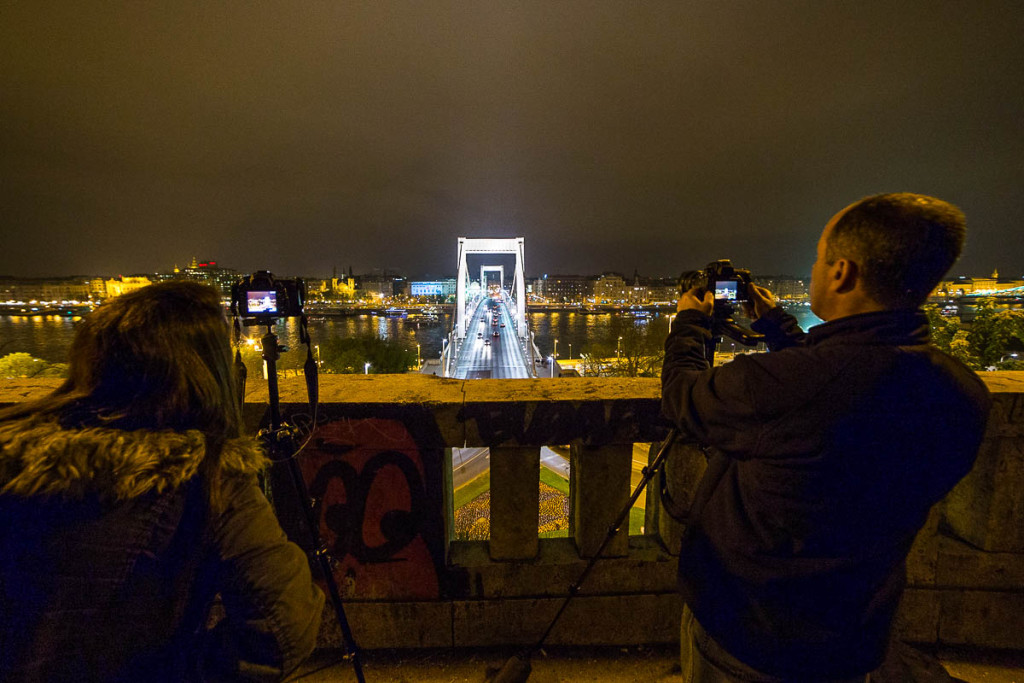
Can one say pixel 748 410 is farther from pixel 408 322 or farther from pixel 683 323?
pixel 408 322

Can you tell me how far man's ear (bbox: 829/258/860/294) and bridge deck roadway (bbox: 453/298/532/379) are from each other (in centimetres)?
1801

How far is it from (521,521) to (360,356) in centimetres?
3433

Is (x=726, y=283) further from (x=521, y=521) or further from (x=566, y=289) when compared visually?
(x=566, y=289)

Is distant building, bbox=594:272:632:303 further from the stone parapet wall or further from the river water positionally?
the stone parapet wall

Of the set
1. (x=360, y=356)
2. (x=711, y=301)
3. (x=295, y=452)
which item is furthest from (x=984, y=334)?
(x=360, y=356)

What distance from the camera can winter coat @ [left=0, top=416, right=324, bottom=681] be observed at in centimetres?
82

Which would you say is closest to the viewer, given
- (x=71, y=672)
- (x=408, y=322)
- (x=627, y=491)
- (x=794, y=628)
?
(x=71, y=672)

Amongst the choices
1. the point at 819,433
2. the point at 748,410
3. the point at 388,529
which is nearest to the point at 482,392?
the point at 388,529

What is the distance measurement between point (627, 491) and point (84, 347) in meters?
1.85

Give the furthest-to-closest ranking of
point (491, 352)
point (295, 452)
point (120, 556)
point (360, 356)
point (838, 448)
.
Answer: point (491, 352) → point (360, 356) → point (295, 452) → point (838, 448) → point (120, 556)

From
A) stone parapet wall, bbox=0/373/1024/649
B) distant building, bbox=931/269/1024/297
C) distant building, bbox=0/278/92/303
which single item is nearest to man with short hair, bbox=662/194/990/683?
stone parapet wall, bbox=0/373/1024/649

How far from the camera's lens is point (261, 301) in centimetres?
172

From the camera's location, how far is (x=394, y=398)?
189 cm

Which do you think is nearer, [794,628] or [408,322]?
[794,628]
